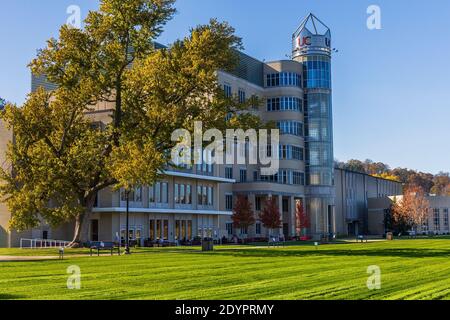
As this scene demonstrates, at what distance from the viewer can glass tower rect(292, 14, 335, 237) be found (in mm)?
92188

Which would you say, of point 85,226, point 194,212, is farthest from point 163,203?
point 85,226

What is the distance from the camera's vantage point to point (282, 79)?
90938 millimetres

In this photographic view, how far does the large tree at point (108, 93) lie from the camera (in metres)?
41.1

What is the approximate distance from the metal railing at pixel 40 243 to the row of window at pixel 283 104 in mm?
41804

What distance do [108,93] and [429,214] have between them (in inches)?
3348

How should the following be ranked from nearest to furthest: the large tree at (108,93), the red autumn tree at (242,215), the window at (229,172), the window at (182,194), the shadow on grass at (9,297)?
the shadow on grass at (9,297) → the large tree at (108,93) → the window at (182,194) → the red autumn tree at (242,215) → the window at (229,172)

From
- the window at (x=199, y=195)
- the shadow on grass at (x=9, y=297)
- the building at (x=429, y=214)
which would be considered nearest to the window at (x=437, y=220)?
the building at (x=429, y=214)

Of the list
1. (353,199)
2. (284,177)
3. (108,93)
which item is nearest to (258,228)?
(284,177)

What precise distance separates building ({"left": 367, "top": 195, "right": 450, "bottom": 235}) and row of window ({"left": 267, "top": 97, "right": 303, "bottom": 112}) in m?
31.8

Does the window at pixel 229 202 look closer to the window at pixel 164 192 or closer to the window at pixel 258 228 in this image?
the window at pixel 258 228

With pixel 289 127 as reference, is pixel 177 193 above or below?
below

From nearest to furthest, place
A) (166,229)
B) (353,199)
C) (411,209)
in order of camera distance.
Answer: (166,229) < (411,209) < (353,199)

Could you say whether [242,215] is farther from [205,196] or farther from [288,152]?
→ [288,152]

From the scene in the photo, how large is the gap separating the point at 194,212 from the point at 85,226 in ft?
Answer: 75.9
